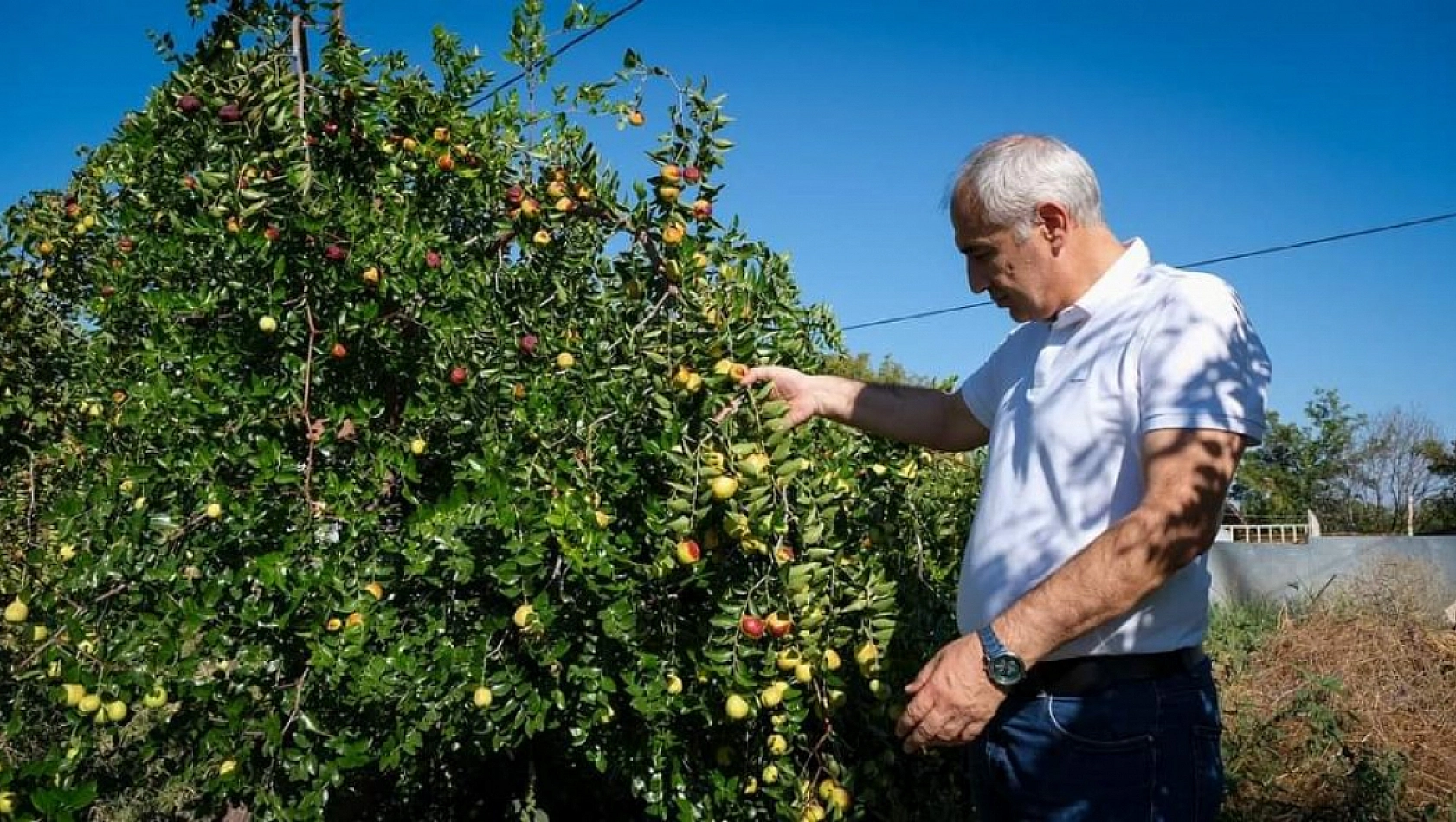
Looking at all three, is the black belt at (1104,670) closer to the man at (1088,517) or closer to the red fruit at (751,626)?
the man at (1088,517)

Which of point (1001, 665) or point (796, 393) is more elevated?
point (796, 393)

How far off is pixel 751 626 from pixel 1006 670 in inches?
19.5

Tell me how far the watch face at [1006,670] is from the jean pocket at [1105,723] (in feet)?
0.46

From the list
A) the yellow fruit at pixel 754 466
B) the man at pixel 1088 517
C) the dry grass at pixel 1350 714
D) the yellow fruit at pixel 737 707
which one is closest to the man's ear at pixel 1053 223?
the man at pixel 1088 517

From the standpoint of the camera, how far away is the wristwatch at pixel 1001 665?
1.65m

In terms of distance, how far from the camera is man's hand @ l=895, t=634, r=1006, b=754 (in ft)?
5.53

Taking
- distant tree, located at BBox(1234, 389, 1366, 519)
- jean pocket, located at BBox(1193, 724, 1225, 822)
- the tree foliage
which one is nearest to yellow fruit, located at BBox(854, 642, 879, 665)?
the tree foliage

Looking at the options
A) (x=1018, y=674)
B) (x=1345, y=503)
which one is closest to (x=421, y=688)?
(x=1018, y=674)

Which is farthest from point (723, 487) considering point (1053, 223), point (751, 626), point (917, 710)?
point (1053, 223)

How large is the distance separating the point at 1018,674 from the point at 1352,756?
3.21 meters

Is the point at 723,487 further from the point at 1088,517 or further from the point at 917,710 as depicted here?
the point at 1088,517

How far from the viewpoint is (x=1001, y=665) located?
1659 mm

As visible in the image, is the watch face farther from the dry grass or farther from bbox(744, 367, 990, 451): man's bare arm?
the dry grass

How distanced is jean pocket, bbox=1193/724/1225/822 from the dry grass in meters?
2.67
